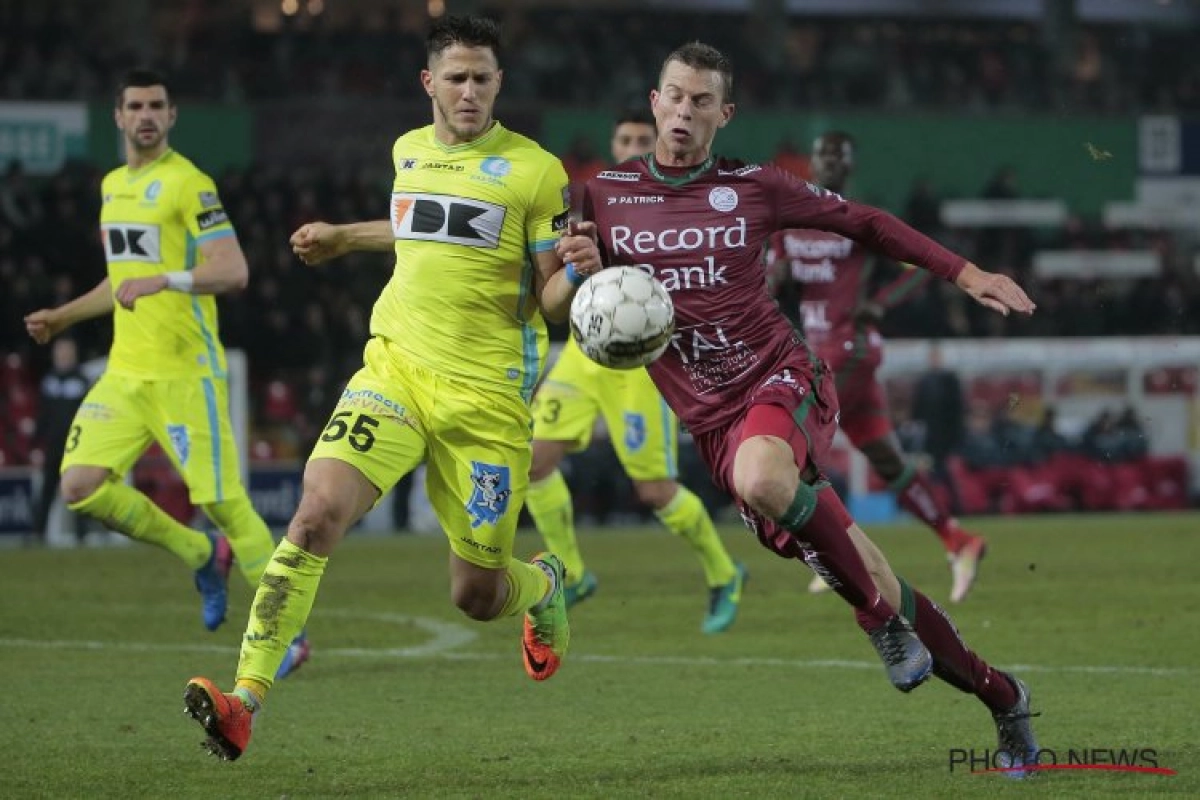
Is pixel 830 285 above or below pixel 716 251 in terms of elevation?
below

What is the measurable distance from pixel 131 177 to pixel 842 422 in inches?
193

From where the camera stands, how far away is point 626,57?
31875mm

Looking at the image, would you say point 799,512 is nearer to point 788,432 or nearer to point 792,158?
point 788,432

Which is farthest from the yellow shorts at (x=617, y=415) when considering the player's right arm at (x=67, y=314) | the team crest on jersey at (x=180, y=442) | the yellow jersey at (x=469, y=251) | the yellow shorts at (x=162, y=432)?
the yellow jersey at (x=469, y=251)

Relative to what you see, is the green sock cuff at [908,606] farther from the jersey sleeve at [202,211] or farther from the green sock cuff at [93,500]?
the green sock cuff at [93,500]

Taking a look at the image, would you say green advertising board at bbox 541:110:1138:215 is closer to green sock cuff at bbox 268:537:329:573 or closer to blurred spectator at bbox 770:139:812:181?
blurred spectator at bbox 770:139:812:181

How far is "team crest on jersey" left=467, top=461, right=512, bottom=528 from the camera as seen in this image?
24.7 feet

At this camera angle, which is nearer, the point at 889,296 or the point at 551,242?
the point at 551,242

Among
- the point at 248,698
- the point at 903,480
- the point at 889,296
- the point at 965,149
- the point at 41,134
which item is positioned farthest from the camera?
the point at 965,149

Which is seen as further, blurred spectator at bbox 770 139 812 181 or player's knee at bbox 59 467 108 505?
blurred spectator at bbox 770 139 812 181

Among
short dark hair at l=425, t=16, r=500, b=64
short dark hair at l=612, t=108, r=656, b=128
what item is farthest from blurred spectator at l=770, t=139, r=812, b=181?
short dark hair at l=425, t=16, r=500, b=64

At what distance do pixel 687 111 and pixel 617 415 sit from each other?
5.04 metres

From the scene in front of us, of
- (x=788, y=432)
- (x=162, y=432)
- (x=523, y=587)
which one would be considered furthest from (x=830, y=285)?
(x=788, y=432)

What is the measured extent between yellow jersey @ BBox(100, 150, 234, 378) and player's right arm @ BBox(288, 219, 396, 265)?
2953 millimetres
